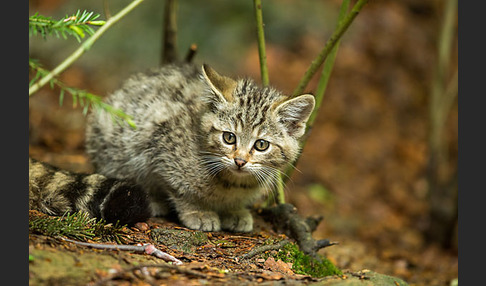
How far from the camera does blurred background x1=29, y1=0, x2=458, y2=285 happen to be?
290 inches

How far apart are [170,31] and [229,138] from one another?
2.06 metres

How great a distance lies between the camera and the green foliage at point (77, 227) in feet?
9.44

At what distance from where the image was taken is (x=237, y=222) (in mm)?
4121

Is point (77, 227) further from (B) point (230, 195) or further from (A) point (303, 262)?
(A) point (303, 262)

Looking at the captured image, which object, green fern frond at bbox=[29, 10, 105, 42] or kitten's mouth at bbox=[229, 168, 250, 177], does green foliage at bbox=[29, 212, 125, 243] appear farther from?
→ green fern frond at bbox=[29, 10, 105, 42]

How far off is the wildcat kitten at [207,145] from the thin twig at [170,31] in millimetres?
1191

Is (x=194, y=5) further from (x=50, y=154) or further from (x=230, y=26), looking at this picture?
(x=50, y=154)

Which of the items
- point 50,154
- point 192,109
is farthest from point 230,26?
point 192,109

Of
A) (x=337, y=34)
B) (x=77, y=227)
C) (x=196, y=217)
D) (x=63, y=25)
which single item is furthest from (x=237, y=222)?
(x=63, y=25)

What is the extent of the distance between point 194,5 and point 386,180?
488cm

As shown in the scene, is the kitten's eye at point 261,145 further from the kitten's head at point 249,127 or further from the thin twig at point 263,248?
the thin twig at point 263,248

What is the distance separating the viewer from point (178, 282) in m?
2.66

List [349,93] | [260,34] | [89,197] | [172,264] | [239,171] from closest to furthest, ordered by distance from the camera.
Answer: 1. [172,264]
2. [89,197]
3. [239,171]
4. [260,34]
5. [349,93]

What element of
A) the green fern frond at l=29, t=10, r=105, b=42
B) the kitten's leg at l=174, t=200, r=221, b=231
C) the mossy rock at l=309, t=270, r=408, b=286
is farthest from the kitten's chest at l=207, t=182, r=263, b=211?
the green fern frond at l=29, t=10, r=105, b=42
